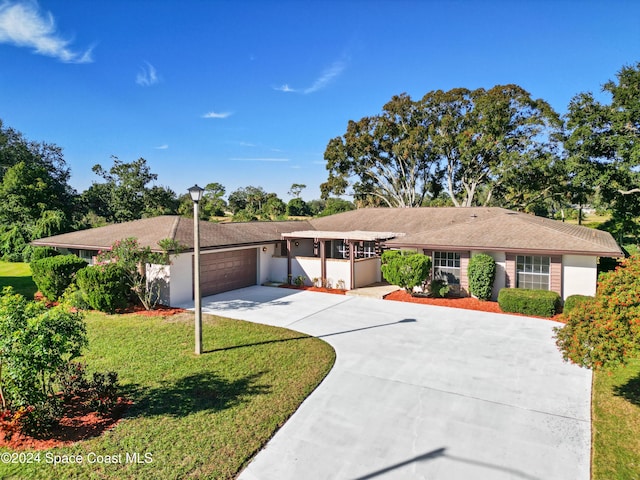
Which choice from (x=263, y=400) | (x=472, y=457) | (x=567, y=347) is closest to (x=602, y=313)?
(x=567, y=347)

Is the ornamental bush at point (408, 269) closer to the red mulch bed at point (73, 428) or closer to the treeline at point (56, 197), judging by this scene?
the red mulch bed at point (73, 428)

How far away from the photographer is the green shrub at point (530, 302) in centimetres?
1255

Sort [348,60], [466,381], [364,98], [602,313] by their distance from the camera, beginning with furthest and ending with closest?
[364,98] < [348,60] < [466,381] < [602,313]

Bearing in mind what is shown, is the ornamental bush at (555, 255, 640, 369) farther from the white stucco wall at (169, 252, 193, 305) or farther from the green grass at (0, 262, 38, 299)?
the green grass at (0, 262, 38, 299)

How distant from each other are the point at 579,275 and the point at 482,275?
3294 millimetres

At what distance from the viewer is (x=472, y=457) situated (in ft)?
16.9

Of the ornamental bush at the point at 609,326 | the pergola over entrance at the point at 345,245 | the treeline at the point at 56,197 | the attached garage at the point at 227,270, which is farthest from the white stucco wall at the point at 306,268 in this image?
the treeline at the point at 56,197

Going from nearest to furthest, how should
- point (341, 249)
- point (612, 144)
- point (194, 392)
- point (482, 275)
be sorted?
point (194, 392) → point (482, 275) → point (341, 249) → point (612, 144)

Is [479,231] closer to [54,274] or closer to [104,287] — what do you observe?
[104,287]

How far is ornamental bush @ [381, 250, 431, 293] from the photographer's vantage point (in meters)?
15.3

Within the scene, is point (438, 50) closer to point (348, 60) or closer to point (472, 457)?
point (348, 60)

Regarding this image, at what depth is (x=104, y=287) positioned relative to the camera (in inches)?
508

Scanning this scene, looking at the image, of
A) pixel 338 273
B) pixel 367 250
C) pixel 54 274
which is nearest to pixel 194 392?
pixel 54 274

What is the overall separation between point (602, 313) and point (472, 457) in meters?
2.94
